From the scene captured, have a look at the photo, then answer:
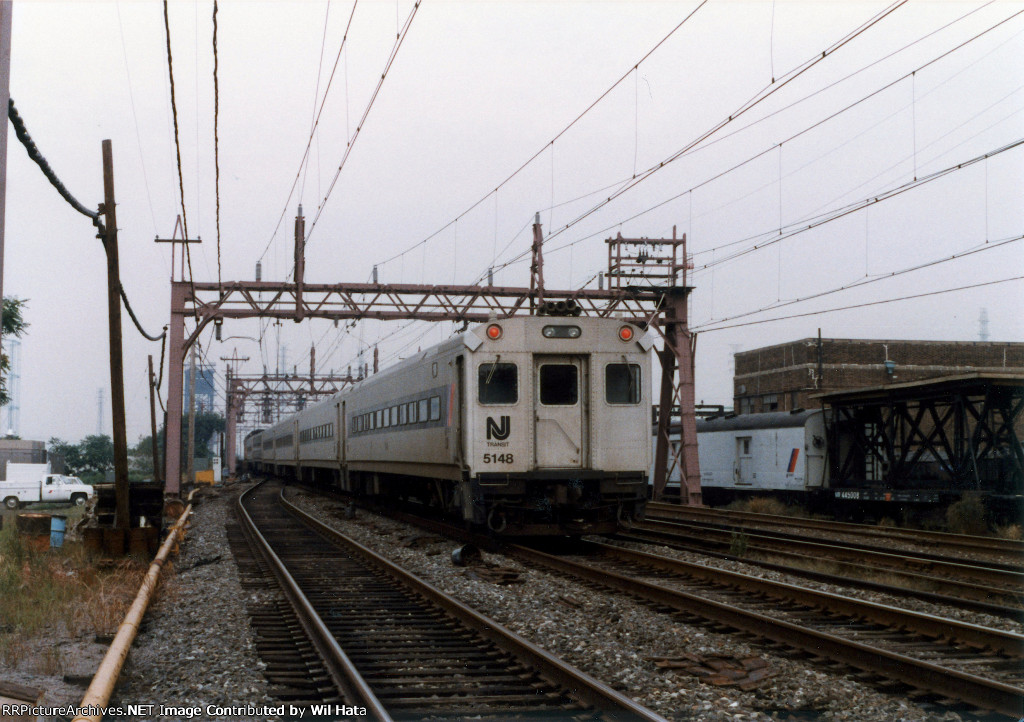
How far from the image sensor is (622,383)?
44.9 ft

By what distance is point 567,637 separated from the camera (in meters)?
7.73

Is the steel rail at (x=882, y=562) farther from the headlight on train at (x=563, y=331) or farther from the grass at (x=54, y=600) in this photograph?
the grass at (x=54, y=600)

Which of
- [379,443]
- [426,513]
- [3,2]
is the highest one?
[3,2]

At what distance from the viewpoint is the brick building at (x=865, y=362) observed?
4703cm

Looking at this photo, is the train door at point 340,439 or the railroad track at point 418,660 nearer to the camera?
the railroad track at point 418,660

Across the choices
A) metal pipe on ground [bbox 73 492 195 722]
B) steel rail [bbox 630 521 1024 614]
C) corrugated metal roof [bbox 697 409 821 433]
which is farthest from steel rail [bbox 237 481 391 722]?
corrugated metal roof [bbox 697 409 821 433]

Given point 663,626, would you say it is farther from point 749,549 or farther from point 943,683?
point 749,549

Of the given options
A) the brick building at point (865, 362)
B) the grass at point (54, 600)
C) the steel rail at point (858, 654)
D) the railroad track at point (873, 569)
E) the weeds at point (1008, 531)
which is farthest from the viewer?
the brick building at point (865, 362)

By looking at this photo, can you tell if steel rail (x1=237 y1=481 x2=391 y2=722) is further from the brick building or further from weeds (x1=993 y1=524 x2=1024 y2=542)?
the brick building

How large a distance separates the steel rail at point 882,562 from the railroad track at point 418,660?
4949mm

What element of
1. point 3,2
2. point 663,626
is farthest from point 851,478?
point 3,2

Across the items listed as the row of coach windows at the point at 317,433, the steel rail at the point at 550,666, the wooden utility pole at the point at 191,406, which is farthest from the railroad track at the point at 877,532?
the wooden utility pole at the point at 191,406

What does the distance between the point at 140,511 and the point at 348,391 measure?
11.2m

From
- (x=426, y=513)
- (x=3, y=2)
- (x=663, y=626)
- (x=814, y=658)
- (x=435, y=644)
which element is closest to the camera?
(x=3, y=2)
